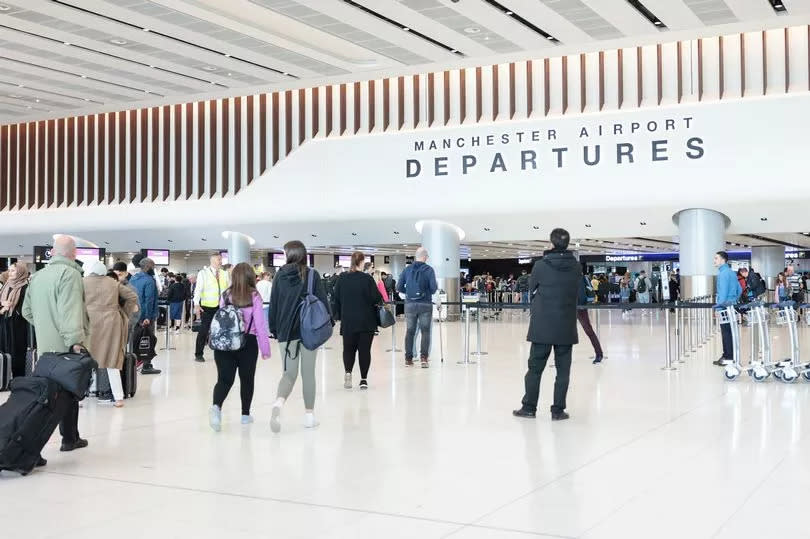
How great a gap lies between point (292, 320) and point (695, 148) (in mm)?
14847

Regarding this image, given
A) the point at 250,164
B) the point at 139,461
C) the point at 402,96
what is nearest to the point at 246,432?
the point at 139,461

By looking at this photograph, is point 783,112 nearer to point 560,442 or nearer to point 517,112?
point 517,112

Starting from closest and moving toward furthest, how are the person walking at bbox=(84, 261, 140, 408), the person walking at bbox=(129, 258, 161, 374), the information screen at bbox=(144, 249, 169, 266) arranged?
the person walking at bbox=(84, 261, 140, 408) < the person walking at bbox=(129, 258, 161, 374) < the information screen at bbox=(144, 249, 169, 266)

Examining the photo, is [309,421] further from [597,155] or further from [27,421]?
[597,155]

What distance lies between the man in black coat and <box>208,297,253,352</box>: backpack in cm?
228

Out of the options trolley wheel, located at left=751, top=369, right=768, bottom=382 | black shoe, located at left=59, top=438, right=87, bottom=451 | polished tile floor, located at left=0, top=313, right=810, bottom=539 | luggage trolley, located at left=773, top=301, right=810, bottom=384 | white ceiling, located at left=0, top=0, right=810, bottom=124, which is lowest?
polished tile floor, located at left=0, top=313, right=810, bottom=539

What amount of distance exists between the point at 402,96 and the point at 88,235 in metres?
11.4

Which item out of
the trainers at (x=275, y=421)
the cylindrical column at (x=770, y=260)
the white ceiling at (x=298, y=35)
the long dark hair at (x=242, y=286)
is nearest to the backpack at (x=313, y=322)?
the long dark hair at (x=242, y=286)

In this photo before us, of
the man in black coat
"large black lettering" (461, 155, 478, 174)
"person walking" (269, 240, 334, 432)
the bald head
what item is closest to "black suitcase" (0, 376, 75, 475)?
the bald head

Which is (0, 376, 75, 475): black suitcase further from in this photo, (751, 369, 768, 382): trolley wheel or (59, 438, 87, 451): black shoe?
(751, 369, 768, 382): trolley wheel

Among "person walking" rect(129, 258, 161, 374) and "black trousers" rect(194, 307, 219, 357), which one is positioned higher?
"person walking" rect(129, 258, 161, 374)

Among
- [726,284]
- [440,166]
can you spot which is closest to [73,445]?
[726,284]

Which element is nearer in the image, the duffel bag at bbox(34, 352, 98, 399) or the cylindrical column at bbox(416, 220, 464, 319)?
the duffel bag at bbox(34, 352, 98, 399)

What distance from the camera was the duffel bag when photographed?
5.34m
